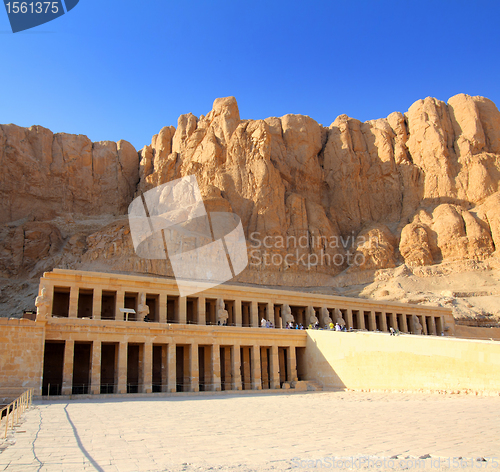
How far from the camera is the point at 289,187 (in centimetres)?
6831

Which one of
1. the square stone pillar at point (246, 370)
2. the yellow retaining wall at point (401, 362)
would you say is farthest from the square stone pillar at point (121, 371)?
the yellow retaining wall at point (401, 362)

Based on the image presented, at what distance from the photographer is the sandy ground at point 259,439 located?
7.32 m

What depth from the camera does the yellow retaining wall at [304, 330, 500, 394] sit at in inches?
745

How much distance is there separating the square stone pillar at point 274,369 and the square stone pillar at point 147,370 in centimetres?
776

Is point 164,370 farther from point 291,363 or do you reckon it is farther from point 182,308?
point 291,363

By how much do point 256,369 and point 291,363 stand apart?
102 inches

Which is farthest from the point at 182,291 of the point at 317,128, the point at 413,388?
the point at 317,128

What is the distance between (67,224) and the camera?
204ft

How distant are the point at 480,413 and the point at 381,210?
57705 millimetres

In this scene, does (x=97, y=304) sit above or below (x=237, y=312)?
above

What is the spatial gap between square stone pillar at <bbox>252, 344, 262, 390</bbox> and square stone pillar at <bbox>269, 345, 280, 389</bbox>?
3.06ft

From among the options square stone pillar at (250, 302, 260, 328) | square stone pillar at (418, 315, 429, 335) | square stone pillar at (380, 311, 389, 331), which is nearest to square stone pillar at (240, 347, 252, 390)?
square stone pillar at (250, 302, 260, 328)

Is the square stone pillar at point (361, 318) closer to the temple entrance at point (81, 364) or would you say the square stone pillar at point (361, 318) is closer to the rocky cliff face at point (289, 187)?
the rocky cliff face at point (289, 187)

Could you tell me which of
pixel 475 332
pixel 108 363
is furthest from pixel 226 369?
pixel 475 332
